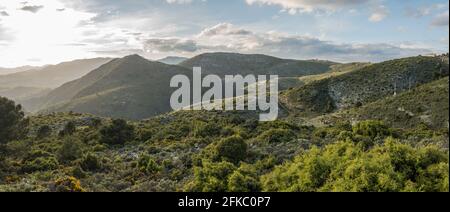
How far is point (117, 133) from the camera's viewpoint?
4719cm

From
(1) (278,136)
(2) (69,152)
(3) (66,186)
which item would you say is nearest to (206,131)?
A: (1) (278,136)

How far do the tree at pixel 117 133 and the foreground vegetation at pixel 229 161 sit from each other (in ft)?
0.33

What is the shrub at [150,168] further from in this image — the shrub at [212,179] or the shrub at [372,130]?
the shrub at [372,130]

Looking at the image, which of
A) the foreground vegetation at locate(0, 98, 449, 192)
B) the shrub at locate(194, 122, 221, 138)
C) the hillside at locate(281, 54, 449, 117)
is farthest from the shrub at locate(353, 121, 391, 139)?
the hillside at locate(281, 54, 449, 117)

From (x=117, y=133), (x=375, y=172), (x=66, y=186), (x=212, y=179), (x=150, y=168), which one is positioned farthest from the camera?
(x=117, y=133)

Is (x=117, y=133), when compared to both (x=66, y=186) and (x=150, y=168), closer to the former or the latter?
(x=150, y=168)

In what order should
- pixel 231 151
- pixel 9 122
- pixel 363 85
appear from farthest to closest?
1. pixel 363 85
2. pixel 9 122
3. pixel 231 151

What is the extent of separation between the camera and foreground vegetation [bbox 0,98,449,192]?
46.1 ft

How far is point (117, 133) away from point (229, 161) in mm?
22654

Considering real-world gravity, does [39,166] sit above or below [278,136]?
below

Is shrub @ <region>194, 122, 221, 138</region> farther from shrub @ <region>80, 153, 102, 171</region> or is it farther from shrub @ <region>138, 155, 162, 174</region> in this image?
shrub @ <region>138, 155, 162, 174</region>
